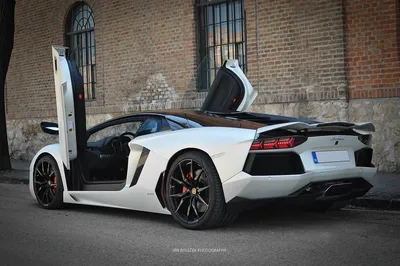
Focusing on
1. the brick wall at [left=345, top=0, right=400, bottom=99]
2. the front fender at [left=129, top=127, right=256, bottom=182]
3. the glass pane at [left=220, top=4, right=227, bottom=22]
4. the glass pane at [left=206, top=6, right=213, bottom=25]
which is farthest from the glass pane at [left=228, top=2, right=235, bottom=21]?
the front fender at [left=129, top=127, right=256, bottom=182]

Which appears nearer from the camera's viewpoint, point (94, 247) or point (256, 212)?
point (94, 247)

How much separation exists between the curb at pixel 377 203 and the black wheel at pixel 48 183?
3.79 metres

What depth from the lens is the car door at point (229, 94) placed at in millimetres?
7422

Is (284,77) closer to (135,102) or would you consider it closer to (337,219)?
(135,102)

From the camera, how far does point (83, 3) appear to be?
16.9 meters

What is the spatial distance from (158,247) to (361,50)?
6.83 meters

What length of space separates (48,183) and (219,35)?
6829 mm

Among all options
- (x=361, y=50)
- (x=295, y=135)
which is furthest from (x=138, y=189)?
(x=361, y=50)

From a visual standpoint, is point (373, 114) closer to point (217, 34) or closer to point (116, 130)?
point (217, 34)

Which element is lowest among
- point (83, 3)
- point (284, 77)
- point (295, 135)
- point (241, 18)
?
point (295, 135)

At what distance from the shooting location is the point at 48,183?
7.87 metres

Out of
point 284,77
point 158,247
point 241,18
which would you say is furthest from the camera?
point 241,18

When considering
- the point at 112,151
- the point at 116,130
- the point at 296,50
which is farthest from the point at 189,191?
the point at 296,50

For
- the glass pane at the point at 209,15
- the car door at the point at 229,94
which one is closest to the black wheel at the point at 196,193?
the car door at the point at 229,94
